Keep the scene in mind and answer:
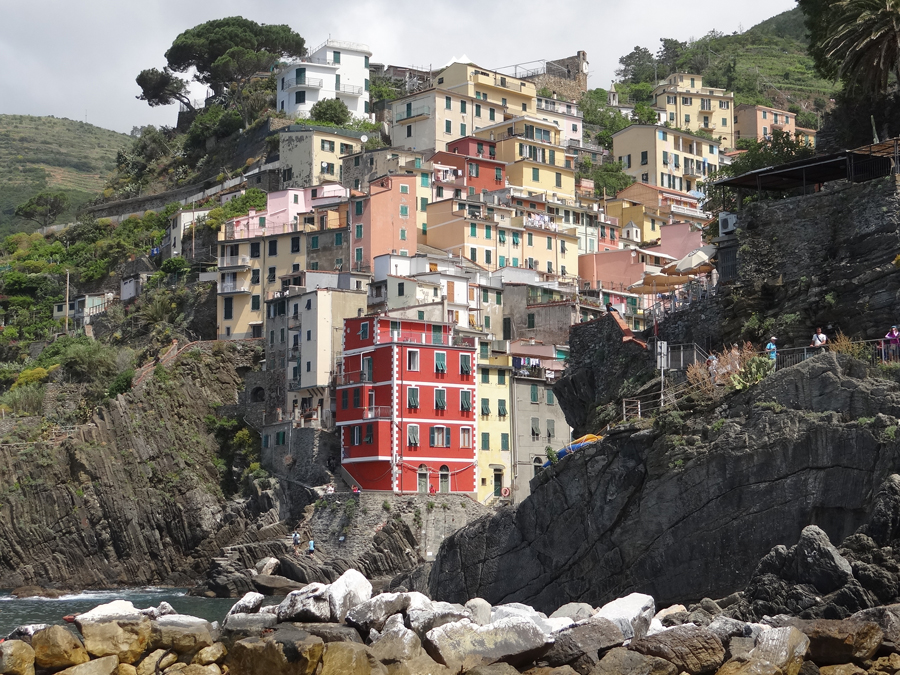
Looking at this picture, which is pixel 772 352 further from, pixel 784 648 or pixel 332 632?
pixel 332 632

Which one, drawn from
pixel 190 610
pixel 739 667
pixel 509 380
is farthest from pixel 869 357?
pixel 509 380

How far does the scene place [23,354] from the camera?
103375 millimetres

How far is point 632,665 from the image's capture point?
25.3 meters

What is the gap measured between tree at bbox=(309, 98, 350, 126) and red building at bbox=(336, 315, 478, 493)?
4197 centimetres

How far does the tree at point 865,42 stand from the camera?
44094 mm

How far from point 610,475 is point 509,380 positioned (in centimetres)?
3868

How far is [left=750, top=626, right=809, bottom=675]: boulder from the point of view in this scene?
24.8 metres

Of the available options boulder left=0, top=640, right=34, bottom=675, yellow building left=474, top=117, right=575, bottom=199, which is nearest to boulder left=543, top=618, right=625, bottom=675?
boulder left=0, top=640, right=34, bottom=675

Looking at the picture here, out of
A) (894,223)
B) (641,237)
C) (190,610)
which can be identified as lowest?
(190,610)

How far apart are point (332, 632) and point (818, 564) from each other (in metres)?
10.7

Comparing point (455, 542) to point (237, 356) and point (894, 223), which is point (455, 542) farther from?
point (237, 356)

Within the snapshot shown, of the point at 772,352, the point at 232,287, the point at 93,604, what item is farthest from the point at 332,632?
the point at 232,287

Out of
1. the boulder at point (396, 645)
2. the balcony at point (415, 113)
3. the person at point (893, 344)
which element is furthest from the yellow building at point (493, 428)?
the boulder at point (396, 645)

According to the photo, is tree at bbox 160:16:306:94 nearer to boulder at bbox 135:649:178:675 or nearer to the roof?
the roof
